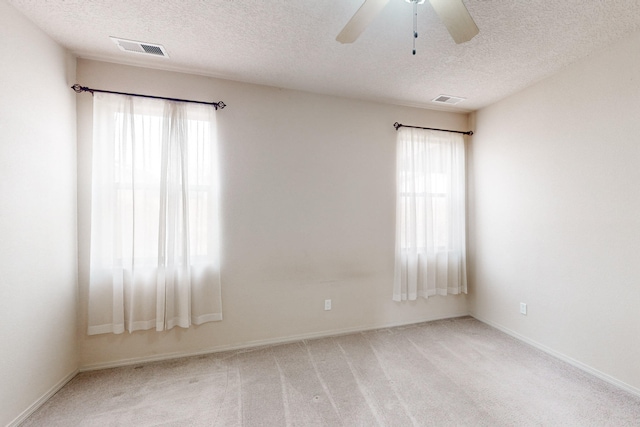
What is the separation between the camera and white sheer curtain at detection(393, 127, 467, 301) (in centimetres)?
325


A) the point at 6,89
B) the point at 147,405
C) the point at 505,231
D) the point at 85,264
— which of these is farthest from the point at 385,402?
the point at 6,89

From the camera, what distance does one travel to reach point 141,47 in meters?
2.17

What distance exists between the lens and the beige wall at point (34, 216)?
1.68 m

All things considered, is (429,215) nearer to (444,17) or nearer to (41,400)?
(444,17)

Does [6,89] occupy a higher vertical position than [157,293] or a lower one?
higher

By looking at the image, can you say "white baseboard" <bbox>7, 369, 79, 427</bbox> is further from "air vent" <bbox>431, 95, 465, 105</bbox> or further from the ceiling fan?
"air vent" <bbox>431, 95, 465, 105</bbox>

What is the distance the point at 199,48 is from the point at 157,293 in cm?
220

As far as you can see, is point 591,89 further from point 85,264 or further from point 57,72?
point 85,264

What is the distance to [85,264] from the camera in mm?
2334

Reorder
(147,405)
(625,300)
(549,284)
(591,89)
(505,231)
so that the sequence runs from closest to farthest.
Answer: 1. (147,405)
2. (625,300)
3. (591,89)
4. (549,284)
5. (505,231)

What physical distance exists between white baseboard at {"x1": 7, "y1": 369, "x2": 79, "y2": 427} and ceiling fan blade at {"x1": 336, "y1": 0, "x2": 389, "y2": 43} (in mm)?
3212

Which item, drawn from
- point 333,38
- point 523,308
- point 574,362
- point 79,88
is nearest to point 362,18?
point 333,38

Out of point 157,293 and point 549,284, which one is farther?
point 549,284

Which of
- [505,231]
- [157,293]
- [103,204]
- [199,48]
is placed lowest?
[157,293]
